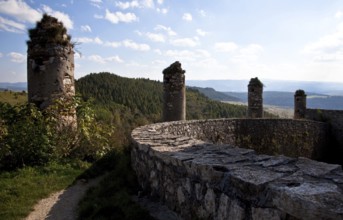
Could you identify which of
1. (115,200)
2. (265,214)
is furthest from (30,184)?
(265,214)

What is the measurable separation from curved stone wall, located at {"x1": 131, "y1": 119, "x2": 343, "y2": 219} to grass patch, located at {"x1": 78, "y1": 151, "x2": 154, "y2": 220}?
0.33 m

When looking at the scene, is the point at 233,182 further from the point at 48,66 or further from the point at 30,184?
the point at 48,66

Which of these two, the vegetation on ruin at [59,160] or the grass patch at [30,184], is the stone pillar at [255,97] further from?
the grass patch at [30,184]

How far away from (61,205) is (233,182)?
14.1 feet

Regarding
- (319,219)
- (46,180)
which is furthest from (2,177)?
(319,219)

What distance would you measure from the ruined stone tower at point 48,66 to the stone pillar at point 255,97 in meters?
10.7

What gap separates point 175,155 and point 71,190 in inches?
153

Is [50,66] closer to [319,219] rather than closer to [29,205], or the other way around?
[29,205]

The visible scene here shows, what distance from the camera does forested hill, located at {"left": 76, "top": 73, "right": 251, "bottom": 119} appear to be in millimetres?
A: 52188

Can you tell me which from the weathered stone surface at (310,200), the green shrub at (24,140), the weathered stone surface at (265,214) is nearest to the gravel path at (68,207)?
the weathered stone surface at (265,214)

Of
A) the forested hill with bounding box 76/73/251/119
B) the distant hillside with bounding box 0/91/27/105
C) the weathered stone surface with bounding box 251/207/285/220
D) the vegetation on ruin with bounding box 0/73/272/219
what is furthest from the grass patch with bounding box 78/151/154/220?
the forested hill with bounding box 76/73/251/119

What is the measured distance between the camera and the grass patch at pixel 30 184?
602 centimetres

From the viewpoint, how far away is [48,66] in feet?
33.2

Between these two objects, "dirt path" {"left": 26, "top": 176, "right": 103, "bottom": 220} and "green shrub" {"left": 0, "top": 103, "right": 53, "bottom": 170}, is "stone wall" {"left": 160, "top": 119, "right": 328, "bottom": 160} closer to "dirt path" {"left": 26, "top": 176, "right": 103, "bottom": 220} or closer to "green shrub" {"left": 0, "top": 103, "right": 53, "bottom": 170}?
"green shrub" {"left": 0, "top": 103, "right": 53, "bottom": 170}
